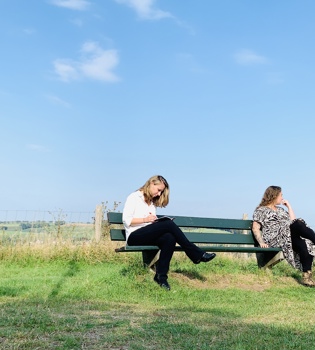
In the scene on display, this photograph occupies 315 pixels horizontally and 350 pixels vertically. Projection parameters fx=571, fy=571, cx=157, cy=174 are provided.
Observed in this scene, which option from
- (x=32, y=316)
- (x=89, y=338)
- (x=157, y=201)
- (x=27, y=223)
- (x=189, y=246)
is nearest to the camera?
(x=89, y=338)

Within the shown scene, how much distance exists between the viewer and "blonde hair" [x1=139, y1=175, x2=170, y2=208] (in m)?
7.70

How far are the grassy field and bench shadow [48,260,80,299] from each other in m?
0.01

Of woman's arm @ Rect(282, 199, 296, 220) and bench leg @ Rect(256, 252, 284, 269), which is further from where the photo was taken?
woman's arm @ Rect(282, 199, 296, 220)

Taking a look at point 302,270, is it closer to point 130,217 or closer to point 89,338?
point 130,217

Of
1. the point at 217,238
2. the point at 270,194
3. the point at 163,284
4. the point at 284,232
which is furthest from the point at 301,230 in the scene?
the point at 163,284

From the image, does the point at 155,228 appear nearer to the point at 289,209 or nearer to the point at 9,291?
the point at 9,291

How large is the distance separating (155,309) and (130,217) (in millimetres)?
1822

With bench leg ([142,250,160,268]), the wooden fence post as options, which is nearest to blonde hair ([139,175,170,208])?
bench leg ([142,250,160,268])

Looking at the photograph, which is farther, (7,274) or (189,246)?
(7,274)

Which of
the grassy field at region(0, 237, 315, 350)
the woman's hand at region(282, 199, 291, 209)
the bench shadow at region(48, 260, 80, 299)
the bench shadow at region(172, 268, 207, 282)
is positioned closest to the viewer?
the grassy field at region(0, 237, 315, 350)

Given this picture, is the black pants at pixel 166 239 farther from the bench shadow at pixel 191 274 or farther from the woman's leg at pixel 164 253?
the bench shadow at pixel 191 274

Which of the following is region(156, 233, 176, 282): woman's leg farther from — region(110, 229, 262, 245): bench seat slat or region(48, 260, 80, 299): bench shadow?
region(48, 260, 80, 299): bench shadow

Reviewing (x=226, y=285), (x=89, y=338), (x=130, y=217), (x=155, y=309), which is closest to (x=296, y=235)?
(x=226, y=285)

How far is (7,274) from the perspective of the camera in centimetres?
891
